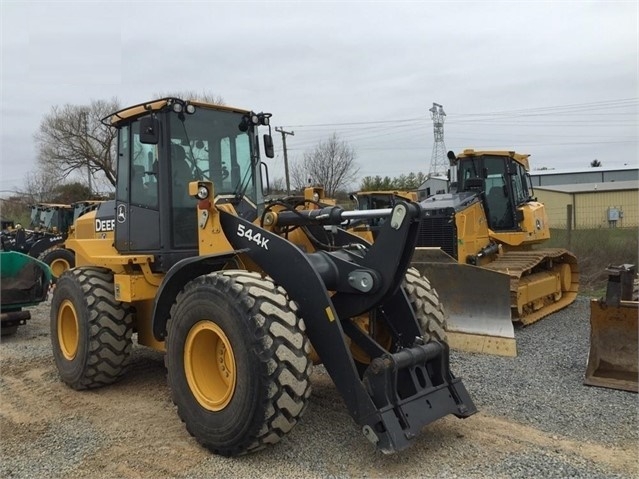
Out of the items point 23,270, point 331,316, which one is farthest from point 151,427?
point 23,270

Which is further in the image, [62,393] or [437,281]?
[437,281]

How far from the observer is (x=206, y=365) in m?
4.14

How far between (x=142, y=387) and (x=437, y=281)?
13.7 feet

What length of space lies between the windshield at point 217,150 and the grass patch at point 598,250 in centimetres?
833

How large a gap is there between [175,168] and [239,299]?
6.48 ft

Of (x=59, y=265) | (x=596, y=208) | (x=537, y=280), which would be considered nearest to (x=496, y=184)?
(x=537, y=280)

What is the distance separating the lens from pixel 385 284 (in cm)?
386

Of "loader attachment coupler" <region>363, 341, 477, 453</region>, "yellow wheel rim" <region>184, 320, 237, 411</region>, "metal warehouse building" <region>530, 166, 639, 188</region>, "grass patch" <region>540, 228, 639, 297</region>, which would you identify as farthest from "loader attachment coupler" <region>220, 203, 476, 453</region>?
"metal warehouse building" <region>530, 166, 639, 188</region>

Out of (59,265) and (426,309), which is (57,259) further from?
(426,309)

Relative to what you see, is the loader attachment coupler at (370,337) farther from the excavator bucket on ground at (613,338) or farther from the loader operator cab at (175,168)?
the excavator bucket on ground at (613,338)

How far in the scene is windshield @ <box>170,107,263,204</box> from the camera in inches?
205

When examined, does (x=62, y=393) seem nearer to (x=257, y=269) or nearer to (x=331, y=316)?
(x=257, y=269)

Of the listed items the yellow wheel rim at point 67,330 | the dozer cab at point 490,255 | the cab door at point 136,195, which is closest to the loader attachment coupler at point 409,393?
the cab door at point 136,195

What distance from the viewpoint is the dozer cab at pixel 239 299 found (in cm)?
358
